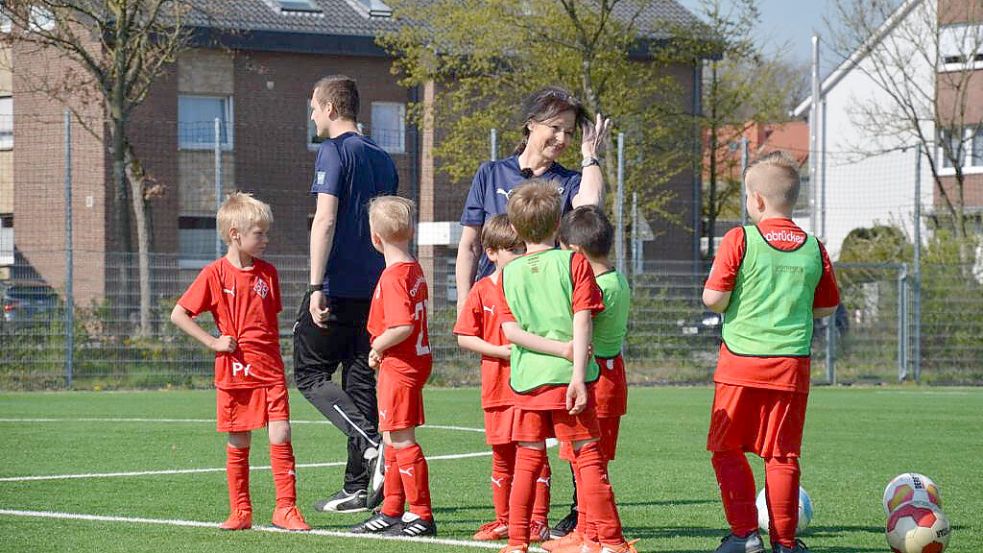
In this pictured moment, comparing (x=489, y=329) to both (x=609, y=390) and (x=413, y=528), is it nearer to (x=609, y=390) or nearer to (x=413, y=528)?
(x=609, y=390)

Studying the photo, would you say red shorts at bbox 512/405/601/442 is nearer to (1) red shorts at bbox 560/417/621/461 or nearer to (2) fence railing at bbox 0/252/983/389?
(1) red shorts at bbox 560/417/621/461

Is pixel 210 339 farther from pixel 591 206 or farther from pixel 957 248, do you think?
pixel 957 248

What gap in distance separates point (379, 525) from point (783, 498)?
71.5 inches

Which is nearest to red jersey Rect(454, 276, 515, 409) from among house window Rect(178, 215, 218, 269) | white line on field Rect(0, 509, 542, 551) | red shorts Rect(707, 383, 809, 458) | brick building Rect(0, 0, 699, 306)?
white line on field Rect(0, 509, 542, 551)

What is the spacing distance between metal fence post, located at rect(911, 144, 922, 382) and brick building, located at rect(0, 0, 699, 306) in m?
6.64

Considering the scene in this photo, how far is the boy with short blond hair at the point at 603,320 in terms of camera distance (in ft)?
18.0

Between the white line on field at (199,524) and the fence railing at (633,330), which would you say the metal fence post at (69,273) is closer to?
the fence railing at (633,330)

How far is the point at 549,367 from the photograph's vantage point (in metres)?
5.09

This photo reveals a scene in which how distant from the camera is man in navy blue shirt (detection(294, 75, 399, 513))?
6.59m

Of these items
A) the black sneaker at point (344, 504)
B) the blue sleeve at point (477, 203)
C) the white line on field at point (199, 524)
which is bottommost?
the black sneaker at point (344, 504)

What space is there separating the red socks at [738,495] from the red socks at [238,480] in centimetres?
213

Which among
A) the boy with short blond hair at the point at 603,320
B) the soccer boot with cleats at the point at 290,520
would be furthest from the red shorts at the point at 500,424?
the soccer boot with cleats at the point at 290,520

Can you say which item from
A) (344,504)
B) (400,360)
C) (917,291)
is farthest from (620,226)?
(400,360)

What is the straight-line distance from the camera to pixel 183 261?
677 inches
